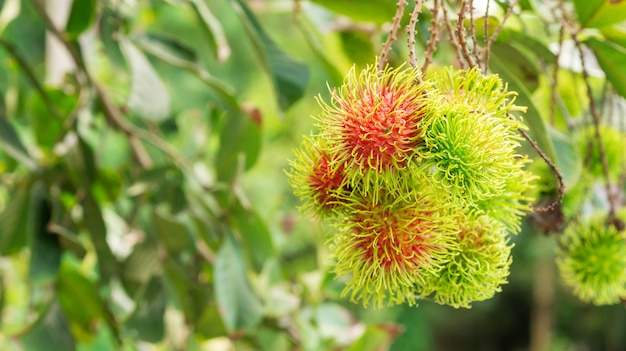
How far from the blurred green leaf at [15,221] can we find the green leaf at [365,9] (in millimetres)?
375

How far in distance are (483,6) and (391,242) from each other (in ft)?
0.62

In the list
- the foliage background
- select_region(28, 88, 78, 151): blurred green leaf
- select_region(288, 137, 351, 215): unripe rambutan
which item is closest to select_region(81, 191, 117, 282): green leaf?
the foliage background

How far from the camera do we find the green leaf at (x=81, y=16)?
0.71 meters

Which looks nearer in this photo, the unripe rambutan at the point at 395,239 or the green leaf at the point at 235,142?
the unripe rambutan at the point at 395,239

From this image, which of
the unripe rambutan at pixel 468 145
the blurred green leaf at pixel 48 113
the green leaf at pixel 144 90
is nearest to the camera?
the unripe rambutan at pixel 468 145

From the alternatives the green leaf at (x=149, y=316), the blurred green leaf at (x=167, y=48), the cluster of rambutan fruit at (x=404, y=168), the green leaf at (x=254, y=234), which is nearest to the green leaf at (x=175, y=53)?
the blurred green leaf at (x=167, y=48)

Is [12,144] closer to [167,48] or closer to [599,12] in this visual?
[167,48]

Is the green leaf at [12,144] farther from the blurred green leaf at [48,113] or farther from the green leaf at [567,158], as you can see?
the green leaf at [567,158]

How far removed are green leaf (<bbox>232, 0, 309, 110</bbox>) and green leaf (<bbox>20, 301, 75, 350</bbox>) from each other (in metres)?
0.33

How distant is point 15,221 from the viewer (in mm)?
768

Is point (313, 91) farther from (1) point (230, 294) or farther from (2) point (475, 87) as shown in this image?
(2) point (475, 87)

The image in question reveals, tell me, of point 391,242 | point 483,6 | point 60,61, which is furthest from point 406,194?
point 60,61

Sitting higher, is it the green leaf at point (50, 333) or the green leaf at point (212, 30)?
the green leaf at point (212, 30)

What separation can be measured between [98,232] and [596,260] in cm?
47
